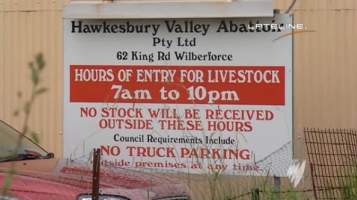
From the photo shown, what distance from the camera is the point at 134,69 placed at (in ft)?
27.5

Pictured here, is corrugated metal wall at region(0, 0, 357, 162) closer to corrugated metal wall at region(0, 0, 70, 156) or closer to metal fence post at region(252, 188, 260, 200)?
corrugated metal wall at region(0, 0, 70, 156)

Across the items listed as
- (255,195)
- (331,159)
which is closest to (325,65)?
(331,159)

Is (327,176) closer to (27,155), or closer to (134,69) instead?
(134,69)

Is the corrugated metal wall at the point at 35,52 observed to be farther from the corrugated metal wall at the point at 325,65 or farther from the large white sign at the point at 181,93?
the large white sign at the point at 181,93

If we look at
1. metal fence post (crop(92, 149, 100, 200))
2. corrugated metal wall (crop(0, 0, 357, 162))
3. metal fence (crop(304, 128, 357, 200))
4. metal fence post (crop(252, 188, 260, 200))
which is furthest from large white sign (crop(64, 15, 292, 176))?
metal fence post (crop(92, 149, 100, 200))

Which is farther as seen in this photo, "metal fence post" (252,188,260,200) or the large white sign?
the large white sign

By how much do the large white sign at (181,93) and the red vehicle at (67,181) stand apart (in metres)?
2.36

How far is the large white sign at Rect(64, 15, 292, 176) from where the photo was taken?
794 centimetres

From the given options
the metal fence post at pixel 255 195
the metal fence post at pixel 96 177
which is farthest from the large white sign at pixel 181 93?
the metal fence post at pixel 96 177

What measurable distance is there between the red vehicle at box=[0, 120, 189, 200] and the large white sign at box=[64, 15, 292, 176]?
93.0 inches

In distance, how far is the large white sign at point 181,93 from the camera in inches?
313

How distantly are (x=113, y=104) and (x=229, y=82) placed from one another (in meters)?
1.34

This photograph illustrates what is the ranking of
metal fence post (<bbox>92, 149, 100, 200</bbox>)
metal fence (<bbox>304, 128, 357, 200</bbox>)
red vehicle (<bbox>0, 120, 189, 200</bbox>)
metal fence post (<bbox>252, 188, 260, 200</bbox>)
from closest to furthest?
metal fence post (<bbox>92, 149, 100, 200</bbox>) < red vehicle (<bbox>0, 120, 189, 200</bbox>) < metal fence post (<bbox>252, 188, 260, 200</bbox>) < metal fence (<bbox>304, 128, 357, 200</bbox>)

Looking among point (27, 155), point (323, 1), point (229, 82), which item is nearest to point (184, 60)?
point (229, 82)
